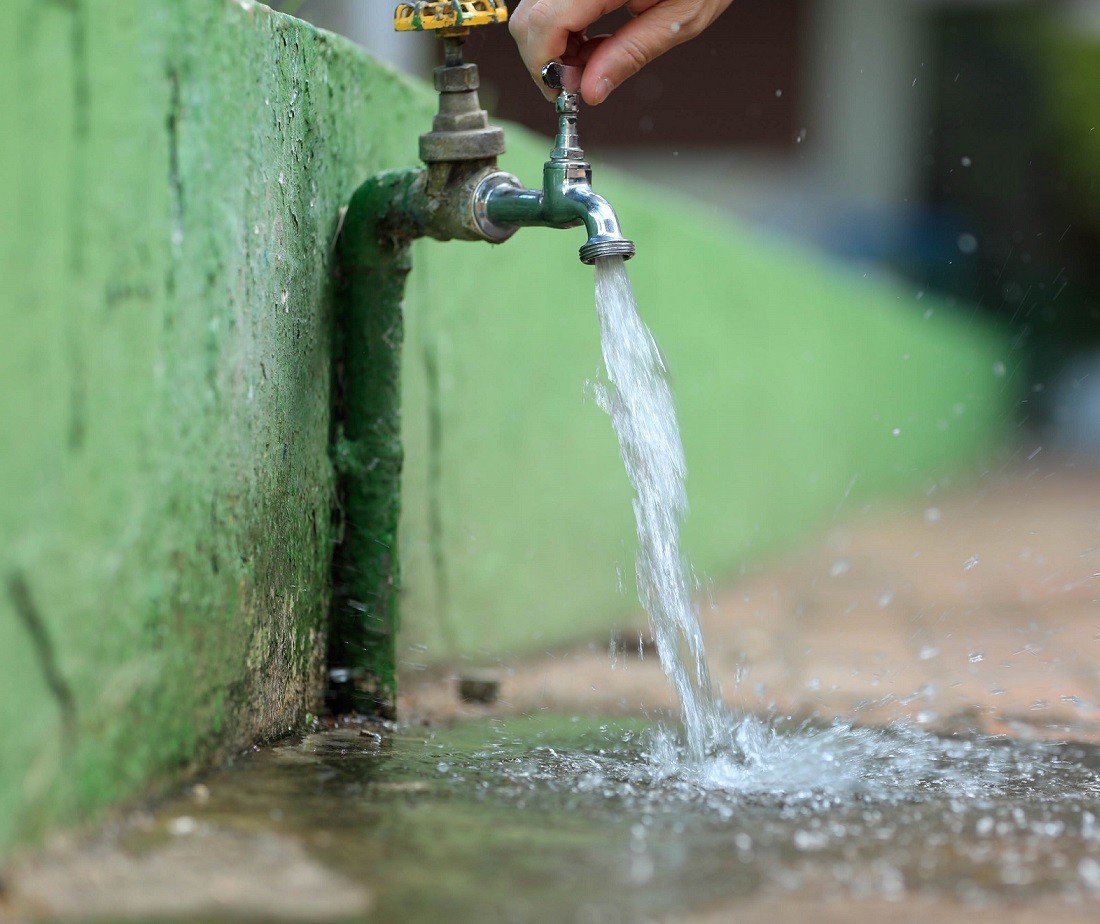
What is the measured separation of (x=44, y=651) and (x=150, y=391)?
1.07 feet

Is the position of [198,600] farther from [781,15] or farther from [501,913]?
[781,15]

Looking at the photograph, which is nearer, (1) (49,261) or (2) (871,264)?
(1) (49,261)

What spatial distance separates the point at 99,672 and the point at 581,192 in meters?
1.01

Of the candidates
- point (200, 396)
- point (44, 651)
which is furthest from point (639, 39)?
point (44, 651)

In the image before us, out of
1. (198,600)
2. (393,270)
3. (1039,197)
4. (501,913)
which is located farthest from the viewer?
(1039,197)

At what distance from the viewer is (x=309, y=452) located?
7.20ft

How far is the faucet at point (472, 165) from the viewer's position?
84.1 inches

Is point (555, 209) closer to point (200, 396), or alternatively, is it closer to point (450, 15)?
point (450, 15)

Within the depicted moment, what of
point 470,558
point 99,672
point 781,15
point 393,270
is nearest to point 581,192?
point 393,270

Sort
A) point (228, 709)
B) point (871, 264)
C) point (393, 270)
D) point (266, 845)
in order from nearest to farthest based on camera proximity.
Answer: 1. point (266, 845)
2. point (228, 709)
3. point (393, 270)
4. point (871, 264)

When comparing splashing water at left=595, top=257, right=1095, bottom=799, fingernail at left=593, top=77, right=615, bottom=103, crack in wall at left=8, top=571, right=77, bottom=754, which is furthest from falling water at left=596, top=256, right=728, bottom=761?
crack in wall at left=8, top=571, right=77, bottom=754

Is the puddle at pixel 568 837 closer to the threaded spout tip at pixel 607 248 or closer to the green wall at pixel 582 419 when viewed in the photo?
the threaded spout tip at pixel 607 248

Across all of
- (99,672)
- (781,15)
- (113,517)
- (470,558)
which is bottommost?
(470,558)

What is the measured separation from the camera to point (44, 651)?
140cm
